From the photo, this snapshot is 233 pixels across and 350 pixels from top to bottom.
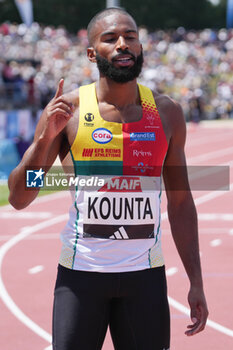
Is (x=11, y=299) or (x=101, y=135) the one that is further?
(x=11, y=299)

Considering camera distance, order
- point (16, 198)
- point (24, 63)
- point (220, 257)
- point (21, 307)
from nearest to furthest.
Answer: point (16, 198)
point (21, 307)
point (220, 257)
point (24, 63)

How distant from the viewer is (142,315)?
308 centimetres

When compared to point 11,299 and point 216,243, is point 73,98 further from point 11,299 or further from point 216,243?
point 216,243

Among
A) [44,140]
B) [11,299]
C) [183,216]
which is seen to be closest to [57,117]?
[44,140]

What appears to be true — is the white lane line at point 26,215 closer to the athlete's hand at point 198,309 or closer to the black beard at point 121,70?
the athlete's hand at point 198,309

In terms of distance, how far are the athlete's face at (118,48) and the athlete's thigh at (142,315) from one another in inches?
36.8

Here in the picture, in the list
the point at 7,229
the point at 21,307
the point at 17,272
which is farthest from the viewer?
the point at 7,229

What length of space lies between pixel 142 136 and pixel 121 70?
32 cm

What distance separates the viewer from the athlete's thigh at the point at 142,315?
3076 mm

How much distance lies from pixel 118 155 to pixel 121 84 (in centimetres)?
35

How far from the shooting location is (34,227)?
1070 centimetres

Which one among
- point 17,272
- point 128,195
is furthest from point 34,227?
point 128,195

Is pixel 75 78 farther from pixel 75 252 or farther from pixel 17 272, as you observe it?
pixel 75 252

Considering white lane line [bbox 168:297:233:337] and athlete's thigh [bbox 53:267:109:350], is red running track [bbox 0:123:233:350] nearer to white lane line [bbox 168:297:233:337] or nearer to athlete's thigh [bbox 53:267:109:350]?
white lane line [bbox 168:297:233:337]
